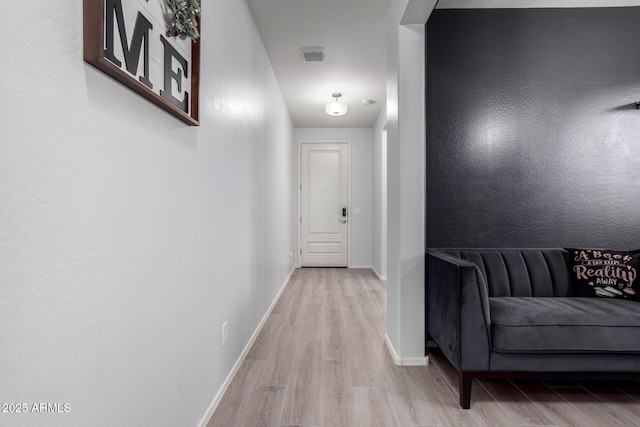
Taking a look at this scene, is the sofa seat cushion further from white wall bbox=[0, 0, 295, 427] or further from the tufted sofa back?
white wall bbox=[0, 0, 295, 427]

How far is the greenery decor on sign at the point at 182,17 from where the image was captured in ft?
4.08

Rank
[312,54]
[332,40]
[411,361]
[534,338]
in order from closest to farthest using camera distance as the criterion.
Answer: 1. [534,338]
2. [411,361]
3. [332,40]
4. [312,54]

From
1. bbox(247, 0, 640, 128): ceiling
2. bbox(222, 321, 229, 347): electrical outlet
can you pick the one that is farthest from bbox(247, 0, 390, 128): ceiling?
bbox(222, 321, 229, 347): electrical outlet

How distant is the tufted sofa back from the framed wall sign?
2.00 m

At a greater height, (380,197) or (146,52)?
(146,52)

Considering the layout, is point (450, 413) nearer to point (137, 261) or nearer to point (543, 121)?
point (137, 261)

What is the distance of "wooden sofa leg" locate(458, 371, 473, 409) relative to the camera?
1.81m

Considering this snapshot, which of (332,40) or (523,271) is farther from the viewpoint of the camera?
(332,40)

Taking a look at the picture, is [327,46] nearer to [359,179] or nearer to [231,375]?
[231,375]

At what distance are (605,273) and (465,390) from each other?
51.5 inches

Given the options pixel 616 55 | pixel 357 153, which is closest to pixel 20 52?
pixel 616 55

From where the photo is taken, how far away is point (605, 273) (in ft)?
7.34

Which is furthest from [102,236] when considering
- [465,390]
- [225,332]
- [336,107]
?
[336,107]

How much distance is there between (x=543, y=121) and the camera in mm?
2619
